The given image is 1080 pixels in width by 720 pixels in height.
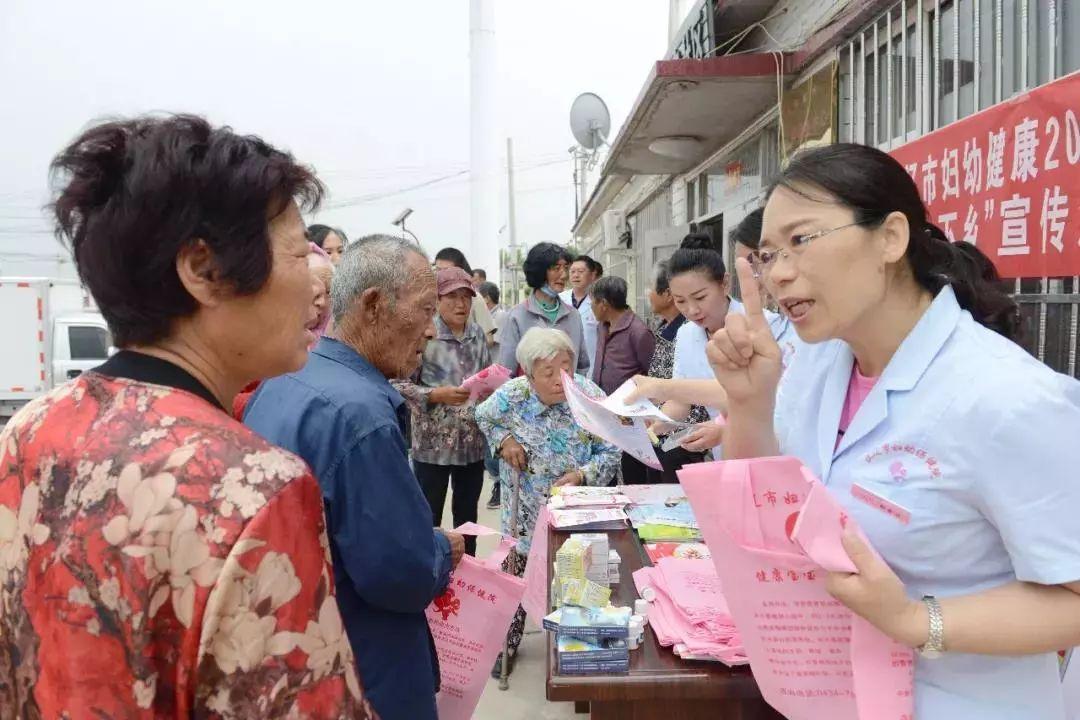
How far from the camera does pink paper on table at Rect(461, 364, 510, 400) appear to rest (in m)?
3.38

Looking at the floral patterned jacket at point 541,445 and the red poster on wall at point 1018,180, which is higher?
the red poster on wall at point 1018,180

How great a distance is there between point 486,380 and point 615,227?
11604mm

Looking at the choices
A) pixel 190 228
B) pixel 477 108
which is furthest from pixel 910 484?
pixel 477 108

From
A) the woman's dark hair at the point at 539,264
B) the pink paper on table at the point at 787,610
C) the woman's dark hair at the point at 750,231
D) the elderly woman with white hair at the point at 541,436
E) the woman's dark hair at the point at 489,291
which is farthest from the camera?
the woman's dark hair at the point at 489,291

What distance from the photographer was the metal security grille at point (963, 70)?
2615 mm

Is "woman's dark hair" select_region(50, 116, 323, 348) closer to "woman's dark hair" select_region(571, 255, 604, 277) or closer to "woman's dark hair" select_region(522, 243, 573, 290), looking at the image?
"woman's dark hair" select_region(522, 243, 573, 290)

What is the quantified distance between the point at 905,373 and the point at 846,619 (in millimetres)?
413

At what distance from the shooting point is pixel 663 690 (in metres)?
1.59

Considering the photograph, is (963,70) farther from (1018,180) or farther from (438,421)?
(438,421)

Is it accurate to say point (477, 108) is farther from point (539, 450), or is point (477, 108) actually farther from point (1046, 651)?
point (1046, 651)

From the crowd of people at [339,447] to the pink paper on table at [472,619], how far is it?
0.37 feet

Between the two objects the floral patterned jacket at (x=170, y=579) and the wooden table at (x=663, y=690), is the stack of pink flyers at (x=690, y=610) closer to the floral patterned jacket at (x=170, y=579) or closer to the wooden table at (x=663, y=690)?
the wooden table at (x=663, y=690)

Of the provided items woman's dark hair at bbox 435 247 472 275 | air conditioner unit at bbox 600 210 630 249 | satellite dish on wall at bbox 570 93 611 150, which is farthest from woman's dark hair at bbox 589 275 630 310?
air conditioner unit at bbox 600 210 630 249

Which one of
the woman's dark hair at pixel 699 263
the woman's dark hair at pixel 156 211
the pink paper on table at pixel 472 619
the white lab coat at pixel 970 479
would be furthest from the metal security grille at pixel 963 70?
the woman's dark hair at pixel 156 211
